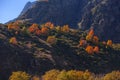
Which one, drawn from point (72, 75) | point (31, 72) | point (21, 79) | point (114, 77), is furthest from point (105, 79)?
point (31, 72)

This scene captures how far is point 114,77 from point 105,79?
285 inches

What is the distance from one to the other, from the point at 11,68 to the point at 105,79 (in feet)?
200

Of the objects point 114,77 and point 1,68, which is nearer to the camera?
point 114,77

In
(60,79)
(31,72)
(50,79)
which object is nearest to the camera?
(60,79)

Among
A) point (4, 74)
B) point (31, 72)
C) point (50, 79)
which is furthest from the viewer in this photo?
point (31, 72)

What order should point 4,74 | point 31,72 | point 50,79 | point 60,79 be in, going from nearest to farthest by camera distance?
1. point 60,79
2. point 50,79
3. point 4,74
4. point 31,72

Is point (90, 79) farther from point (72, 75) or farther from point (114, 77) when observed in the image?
point (114, 77)

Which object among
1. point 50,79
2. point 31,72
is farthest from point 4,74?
point 50,79

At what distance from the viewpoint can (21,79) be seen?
150m

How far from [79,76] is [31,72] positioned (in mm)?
54475

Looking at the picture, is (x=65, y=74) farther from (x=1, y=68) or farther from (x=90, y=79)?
(x=1, y=68)

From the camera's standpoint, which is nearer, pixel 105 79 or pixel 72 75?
pixel 72 75

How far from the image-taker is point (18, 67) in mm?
199500

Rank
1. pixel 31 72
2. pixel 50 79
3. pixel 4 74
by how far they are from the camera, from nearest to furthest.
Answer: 1. pixel 50 79
2. pixel 4 74
3. pixel 31 72
